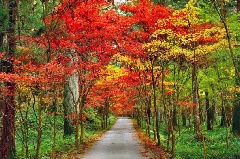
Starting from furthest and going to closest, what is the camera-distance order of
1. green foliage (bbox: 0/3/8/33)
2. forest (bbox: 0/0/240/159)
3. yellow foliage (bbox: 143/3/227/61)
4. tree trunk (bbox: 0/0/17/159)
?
yellow foliage (bbox: 143/3/227/61)
tree trunk (bbox: 0/0/17/159)
forest (bbox: 0/0/240/159)
green foliage (bbox: 0/3/8/33)

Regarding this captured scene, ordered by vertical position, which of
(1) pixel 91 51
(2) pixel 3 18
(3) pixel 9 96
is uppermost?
(2) pixel 3 18

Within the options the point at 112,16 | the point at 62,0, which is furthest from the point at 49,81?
the point at 112,16

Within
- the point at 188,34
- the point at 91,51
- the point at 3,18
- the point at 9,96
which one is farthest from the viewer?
the point at 91,51

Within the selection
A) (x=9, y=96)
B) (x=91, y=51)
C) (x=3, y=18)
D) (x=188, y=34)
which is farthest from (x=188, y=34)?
(x=9, y=96)

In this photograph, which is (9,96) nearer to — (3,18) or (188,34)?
(3,18)

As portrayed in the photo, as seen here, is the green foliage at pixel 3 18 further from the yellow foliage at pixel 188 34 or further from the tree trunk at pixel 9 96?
the yellow foliage at pixel 188 34

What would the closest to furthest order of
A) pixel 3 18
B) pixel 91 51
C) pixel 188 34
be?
pixel 3 18
pixel 188 34
pixel 91 51

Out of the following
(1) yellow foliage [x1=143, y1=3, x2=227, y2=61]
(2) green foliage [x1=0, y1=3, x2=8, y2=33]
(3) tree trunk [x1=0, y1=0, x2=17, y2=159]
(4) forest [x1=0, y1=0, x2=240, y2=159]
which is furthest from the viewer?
(1) yellow foliage [x1=143, y1=3, x2=227, y2=61]

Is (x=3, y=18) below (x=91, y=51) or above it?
above

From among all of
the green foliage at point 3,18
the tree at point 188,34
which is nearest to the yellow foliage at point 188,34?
the tree at point 188,34

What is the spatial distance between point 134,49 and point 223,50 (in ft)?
17.2

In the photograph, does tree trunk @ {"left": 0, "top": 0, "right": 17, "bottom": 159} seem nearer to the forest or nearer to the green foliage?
the forest

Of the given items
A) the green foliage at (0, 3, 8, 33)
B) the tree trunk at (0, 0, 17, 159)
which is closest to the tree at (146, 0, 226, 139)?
the tree trunk at (0, 0, 17, 159)

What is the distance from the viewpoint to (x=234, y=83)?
52.1 feet
